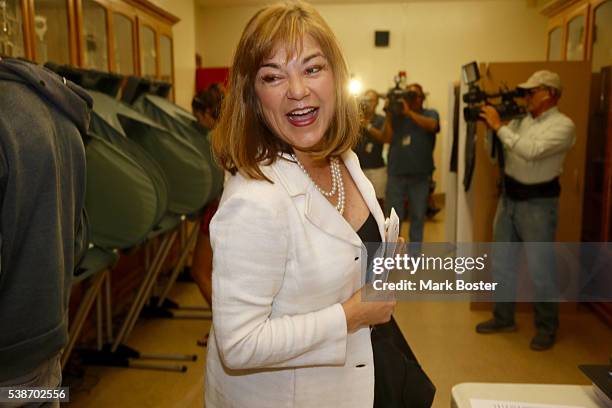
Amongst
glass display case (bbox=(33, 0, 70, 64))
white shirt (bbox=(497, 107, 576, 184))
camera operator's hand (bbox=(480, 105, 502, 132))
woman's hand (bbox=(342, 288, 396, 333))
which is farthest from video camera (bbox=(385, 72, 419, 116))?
woman's hand (bbox=(342, 288, 396, 333))

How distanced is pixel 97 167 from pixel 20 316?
991 mm

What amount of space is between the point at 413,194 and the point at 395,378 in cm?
295

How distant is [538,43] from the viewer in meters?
6.31

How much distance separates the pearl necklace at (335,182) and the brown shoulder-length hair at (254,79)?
49 mm

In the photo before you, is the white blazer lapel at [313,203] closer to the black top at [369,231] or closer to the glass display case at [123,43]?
the black top at [369,231]

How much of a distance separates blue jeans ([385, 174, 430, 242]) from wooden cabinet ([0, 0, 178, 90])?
185 cm

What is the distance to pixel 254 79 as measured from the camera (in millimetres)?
827

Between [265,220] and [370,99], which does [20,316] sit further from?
[370,99]

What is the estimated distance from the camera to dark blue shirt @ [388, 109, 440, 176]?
3.71 meters

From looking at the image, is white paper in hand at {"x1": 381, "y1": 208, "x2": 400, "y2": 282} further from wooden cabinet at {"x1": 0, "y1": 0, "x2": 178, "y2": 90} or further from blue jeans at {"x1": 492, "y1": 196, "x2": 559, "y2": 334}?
blue jeans at {"x1": 492, "y1": 196, "x2": 559, "y2": 334}

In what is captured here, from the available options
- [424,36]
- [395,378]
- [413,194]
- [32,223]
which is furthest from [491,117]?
[424,36]

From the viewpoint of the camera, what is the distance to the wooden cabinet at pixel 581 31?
3129 millimetres

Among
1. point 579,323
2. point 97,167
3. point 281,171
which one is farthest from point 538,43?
point 281,171

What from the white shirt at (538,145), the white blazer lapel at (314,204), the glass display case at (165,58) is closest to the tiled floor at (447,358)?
the white shirt at (538,145)
